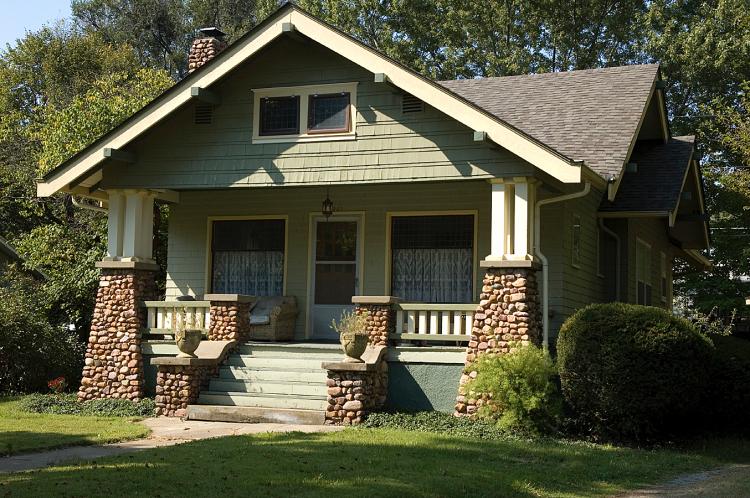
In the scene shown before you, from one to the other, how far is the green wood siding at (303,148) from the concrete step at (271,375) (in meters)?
→ 2.95

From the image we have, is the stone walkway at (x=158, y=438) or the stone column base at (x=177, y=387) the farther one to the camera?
the stone column base at (x=177, y=387)

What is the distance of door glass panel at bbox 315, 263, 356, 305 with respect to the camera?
1705 centimetres

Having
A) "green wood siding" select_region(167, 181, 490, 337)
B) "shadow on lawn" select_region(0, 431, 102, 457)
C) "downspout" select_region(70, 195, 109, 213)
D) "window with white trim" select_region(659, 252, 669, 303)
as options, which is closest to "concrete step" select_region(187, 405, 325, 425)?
"shadow on lawn" select_region(0, 431, 102, 457)

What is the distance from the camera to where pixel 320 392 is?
14.2 meters

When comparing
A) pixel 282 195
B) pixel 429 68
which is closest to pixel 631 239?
pixel 282 195

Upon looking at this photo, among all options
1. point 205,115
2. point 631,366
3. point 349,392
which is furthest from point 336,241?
point 631,366

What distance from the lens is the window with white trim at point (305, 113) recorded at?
1508 cm

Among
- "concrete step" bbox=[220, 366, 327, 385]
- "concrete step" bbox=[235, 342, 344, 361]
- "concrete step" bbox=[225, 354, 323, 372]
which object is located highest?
"concrete step" bbox=[235, 342, 344, 361]

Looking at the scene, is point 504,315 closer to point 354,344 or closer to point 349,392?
point 354,344

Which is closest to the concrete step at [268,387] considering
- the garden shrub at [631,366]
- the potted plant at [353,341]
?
the potted plant at [353,341]

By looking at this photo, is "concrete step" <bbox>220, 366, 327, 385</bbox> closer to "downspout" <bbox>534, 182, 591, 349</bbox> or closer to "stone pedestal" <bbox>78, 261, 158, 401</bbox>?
"stone pedestal" <bbox>78, 261, 158, 401</bbox>

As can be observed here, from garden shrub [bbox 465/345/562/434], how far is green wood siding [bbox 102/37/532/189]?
2793 mm

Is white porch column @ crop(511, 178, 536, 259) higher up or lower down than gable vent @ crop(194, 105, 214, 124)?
lower down

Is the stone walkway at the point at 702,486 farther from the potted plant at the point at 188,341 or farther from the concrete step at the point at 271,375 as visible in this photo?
the potted plant at the point at 188,341
